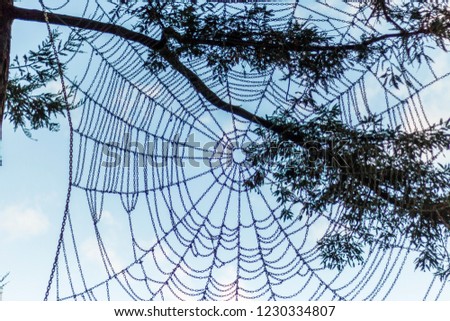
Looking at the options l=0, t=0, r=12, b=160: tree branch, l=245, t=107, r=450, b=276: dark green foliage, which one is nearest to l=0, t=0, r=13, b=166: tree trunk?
l=0, t=0, r=12, b=160: tree branch

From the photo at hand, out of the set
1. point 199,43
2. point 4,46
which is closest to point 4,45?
point 4,46

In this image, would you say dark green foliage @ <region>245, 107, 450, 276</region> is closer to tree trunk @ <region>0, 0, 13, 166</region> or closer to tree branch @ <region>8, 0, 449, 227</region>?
tree branch @ <region>8, 0, 449, 227</region>

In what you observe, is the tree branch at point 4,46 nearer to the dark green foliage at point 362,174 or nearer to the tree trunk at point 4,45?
the tree trunk at point 4,45

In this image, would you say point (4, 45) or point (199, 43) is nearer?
point (4, 45)

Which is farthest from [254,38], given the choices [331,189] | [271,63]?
[331,189]

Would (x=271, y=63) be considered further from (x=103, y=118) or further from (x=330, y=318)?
(x=330, y=318)

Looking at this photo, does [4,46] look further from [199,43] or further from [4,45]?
[199,43]

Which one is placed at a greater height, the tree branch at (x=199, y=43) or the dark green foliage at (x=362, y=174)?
the tree branch at (x=199, y=43)

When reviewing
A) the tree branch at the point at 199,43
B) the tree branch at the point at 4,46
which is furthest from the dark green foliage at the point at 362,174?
the tree branch at the point at 4,46

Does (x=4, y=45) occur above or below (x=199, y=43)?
below
